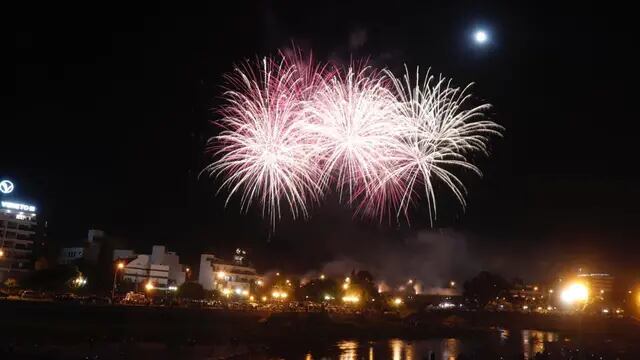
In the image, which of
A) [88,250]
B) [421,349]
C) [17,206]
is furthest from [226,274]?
[421,349]

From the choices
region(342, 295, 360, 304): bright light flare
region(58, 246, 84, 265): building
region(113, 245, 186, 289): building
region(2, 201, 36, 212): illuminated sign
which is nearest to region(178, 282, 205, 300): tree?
region(113, 245, 186, 289): building

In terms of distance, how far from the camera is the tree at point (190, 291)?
8850cm

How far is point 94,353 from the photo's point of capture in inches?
1496

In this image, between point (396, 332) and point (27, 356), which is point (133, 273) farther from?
point (27, 356)

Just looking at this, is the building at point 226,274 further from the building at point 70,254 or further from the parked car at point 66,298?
the parked car at point 66,298

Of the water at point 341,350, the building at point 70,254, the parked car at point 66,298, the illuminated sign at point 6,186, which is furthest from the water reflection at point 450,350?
the illuminated sign at point 6,186

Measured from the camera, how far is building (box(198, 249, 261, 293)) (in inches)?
Answer: 3989

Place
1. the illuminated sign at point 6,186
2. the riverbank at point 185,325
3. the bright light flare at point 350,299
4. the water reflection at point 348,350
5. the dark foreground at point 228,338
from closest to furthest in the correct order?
the dark foreground at point 228,338 < the riverbank at point 185,325 < the water reflection at point 348,350 < the illuminated sign at point 6,186 < the bright light flare at point 350,299

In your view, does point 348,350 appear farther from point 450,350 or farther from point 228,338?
point 450,350

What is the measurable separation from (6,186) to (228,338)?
6178 cm

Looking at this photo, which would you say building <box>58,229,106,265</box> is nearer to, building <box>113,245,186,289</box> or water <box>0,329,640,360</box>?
building <box>113,245,186,289</box>

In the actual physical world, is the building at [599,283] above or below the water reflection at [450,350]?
above

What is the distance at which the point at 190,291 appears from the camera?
8919 centimetres

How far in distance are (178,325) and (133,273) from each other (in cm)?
3640
